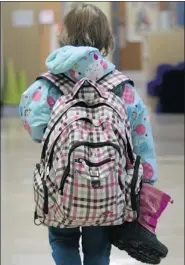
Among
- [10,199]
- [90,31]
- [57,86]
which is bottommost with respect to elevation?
[10,199]

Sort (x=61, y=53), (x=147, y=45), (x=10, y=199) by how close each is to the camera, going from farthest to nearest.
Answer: (x=147, y=45)
(x=10, y=199)
(x=61, y=53)

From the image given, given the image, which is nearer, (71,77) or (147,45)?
(71,77)

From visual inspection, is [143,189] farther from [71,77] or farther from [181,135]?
[181,135]

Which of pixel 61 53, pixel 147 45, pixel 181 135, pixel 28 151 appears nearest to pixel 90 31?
pixel 61 53

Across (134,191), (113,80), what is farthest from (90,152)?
(113,80)

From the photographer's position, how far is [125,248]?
2.10 m

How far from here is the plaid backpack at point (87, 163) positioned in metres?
1.81

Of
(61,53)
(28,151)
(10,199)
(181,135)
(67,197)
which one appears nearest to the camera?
(67,197)

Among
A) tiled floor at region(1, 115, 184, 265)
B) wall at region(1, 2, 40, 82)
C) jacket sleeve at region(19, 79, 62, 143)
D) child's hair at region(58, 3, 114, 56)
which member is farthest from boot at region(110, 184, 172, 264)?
wall at region(1, 2, 40, 82)

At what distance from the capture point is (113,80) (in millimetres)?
2035

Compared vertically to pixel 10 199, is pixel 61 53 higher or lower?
higher

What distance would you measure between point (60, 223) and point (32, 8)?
26.7 ft

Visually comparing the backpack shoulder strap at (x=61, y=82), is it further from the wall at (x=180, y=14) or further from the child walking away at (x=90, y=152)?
the wall at (x=180, y=14)

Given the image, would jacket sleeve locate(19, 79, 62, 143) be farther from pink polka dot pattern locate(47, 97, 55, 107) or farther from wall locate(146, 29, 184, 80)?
wall locate(146, 29, 184, 80)
